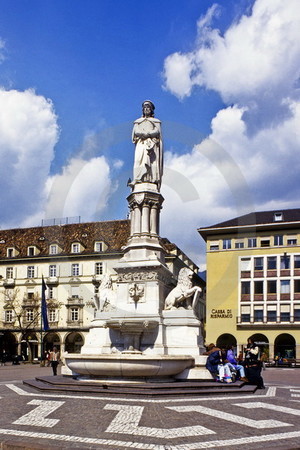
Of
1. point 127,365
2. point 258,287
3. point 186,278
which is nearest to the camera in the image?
point 127,365

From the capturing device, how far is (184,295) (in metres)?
21.9

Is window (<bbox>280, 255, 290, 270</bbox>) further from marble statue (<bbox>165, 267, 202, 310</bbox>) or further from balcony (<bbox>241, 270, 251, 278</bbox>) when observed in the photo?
marble statue (<bbox>165, 267, 202, 310</bbox>)

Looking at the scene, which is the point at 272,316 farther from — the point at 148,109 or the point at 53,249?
the point at 148,109

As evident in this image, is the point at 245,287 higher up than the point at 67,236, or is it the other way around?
the point at 67,236

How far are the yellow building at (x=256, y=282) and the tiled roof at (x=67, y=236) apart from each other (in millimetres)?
11804

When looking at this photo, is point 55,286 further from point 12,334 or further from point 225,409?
point 225,409

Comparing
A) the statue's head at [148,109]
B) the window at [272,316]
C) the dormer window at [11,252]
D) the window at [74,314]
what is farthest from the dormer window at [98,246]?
the statue's head at [148,109]

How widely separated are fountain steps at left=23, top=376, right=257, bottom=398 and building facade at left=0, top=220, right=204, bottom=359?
162ft

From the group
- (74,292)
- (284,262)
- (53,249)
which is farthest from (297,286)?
(53,249)

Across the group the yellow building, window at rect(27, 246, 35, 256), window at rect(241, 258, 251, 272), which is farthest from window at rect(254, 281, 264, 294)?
window at rect(27, 246, 35, 256)

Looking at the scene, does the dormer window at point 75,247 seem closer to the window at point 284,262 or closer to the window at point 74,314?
the window at point 74,314

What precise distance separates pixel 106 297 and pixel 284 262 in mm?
45135

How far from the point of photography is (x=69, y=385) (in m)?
17.2

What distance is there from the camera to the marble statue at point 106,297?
76.1ft
